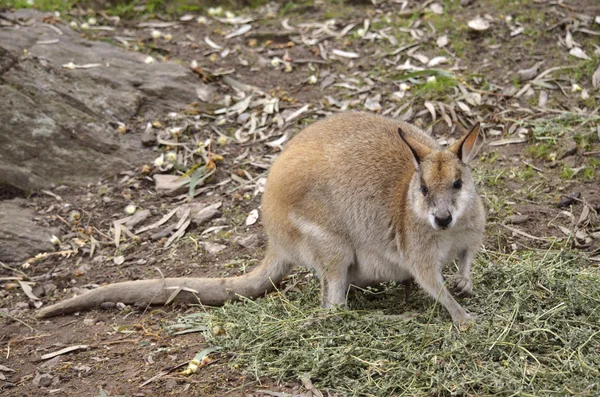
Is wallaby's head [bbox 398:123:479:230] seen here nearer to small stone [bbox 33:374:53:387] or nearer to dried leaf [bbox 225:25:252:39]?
small stone [bbox 33:374:53:387]

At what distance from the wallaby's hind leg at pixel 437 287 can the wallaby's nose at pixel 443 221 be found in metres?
0.42

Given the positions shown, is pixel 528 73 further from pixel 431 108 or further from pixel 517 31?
pixel 431 108

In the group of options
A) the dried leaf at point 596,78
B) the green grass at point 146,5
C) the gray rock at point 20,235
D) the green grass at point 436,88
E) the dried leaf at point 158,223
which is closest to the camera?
the gray rock at point 20,235

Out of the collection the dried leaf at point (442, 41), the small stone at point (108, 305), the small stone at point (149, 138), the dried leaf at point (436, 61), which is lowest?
the small stone at point (108, 305)

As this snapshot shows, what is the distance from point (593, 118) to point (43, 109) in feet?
16.8

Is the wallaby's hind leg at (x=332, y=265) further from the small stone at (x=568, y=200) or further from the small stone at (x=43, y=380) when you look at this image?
the small stone at (x=568, y=200)

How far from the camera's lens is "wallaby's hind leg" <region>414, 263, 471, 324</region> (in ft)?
16.1

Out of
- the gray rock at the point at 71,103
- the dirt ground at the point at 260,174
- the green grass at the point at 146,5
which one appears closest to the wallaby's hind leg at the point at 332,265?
the dirt ground at the point at 260,174

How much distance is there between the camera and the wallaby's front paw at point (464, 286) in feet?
16.7

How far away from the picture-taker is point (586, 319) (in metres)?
4.65

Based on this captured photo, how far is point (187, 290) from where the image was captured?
18.5ft

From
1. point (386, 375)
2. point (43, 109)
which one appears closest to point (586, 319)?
point (386, 375)

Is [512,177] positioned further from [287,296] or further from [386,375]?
[386,375]

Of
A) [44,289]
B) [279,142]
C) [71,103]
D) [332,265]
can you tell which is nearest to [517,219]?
[332,265]
